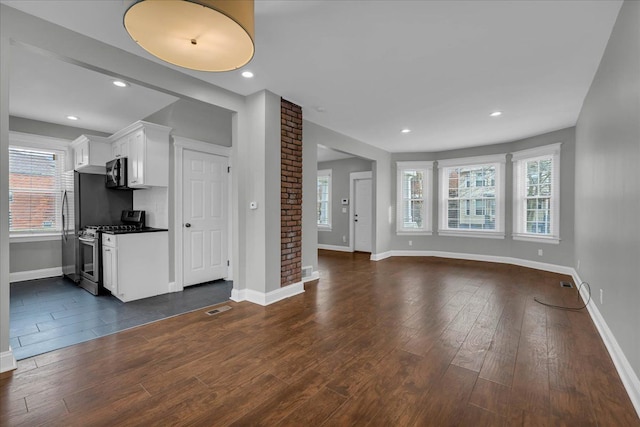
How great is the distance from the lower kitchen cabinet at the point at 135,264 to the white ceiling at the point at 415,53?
2.21 m

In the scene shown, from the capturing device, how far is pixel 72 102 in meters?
4.02

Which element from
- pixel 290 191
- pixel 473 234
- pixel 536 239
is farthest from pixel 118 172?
pixel 536 239

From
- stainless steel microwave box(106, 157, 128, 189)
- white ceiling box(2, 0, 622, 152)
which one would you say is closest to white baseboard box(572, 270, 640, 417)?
white ceiling box(2, 0, 622, 152)

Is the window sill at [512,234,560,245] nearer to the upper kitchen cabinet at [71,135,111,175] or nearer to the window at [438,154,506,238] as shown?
the window at [438,154,506,238]

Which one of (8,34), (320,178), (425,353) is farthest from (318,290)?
(320,178)

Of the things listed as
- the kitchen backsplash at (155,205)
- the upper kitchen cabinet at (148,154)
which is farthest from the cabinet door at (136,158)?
the kitchen backsplash at (155,205)

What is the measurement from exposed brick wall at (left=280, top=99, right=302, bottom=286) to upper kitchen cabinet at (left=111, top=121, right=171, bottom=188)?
167 centimetres

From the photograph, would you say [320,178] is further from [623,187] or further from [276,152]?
[623,187]

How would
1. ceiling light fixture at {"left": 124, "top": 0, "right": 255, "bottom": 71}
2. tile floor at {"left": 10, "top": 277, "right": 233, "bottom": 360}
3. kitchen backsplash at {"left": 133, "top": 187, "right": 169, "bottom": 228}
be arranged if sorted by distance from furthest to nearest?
kitchen backsplash at {"left": 133, "top": 187, "right": 169, "bottom": 228}
tile floor at {"left": 10, "top": 277, "right": 233, "bottom": 360}
ceiling light fixture at {"left": 124, "top": 0, "right": 255, "bottom": 71}

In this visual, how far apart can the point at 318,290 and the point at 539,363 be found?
2.58 metres

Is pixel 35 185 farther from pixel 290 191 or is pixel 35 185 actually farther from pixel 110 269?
pixel 290 191

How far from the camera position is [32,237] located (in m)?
4.72

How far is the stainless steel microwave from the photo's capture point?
4238 mm

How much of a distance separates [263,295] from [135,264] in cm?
174
